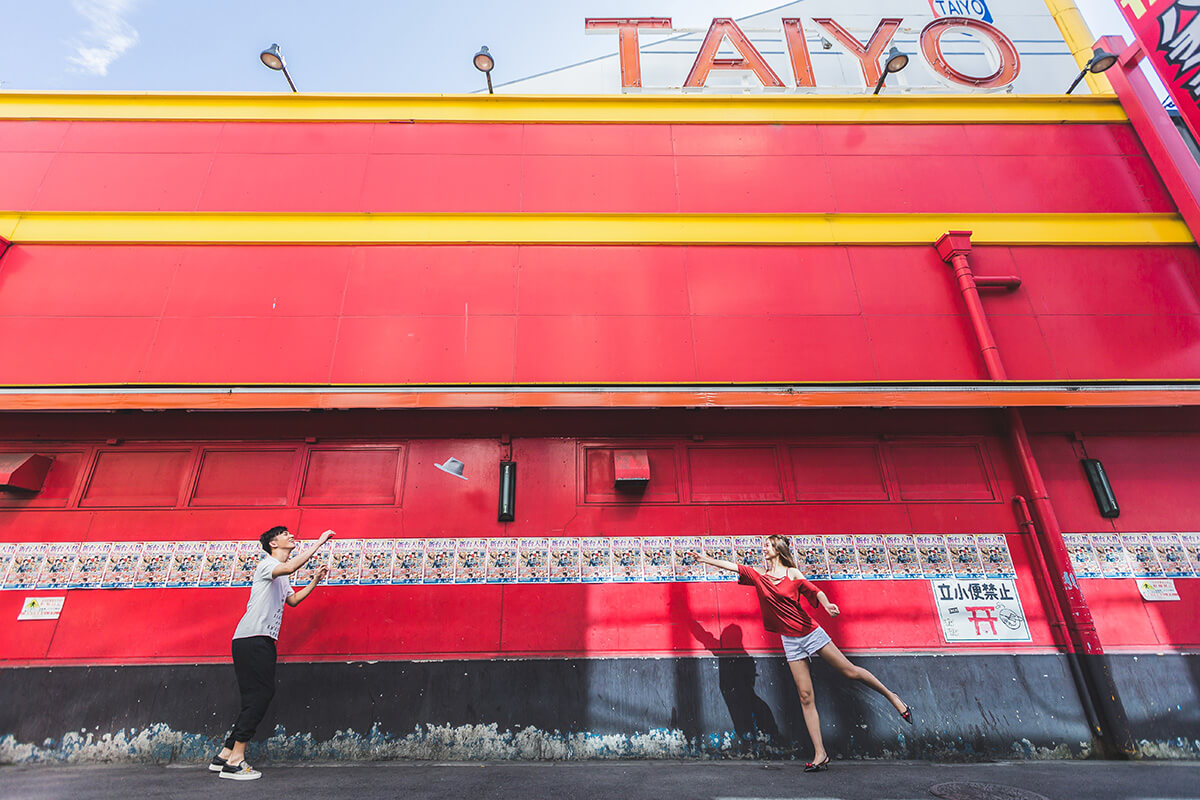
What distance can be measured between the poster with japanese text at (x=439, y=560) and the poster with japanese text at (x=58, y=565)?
3583 mm

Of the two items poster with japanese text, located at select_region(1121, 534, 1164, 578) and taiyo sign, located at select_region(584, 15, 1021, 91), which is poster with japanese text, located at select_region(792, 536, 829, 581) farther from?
taiyo sign, located at select_region(584, 15, 1021, 91)

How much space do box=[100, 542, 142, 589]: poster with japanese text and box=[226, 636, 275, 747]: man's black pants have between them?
2.34 metres

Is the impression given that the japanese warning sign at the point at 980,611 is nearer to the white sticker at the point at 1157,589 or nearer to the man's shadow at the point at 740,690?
the white sticker at the point at 1157,589

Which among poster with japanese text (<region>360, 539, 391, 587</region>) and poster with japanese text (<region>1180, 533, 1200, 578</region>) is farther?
poster with japanese text (<region>1180, 533, 1200, 578</region>)

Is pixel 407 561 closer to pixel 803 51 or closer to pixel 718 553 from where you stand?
pixel 718 553

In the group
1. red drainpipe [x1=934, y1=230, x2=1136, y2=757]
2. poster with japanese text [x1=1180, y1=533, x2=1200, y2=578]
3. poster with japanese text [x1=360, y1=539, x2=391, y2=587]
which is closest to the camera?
red drainpipe [x1=934, y1=230, x2=1136, y2=757]

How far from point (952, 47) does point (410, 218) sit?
979 cm

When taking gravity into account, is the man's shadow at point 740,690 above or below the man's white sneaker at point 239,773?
above

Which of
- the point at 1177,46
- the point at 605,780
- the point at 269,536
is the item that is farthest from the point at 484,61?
the point at 1177,46

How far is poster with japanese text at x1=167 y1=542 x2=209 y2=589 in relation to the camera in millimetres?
5266

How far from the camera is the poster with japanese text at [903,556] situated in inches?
217

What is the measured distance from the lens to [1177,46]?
7.08 metres

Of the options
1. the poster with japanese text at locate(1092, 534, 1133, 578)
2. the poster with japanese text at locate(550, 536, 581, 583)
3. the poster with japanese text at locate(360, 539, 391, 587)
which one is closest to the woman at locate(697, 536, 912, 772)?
the poster with japanese text at locate(550, 536, 581, 583)

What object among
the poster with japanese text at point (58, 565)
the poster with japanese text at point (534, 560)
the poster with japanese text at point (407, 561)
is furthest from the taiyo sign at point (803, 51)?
the poster with japanese text at point (58, 565)
